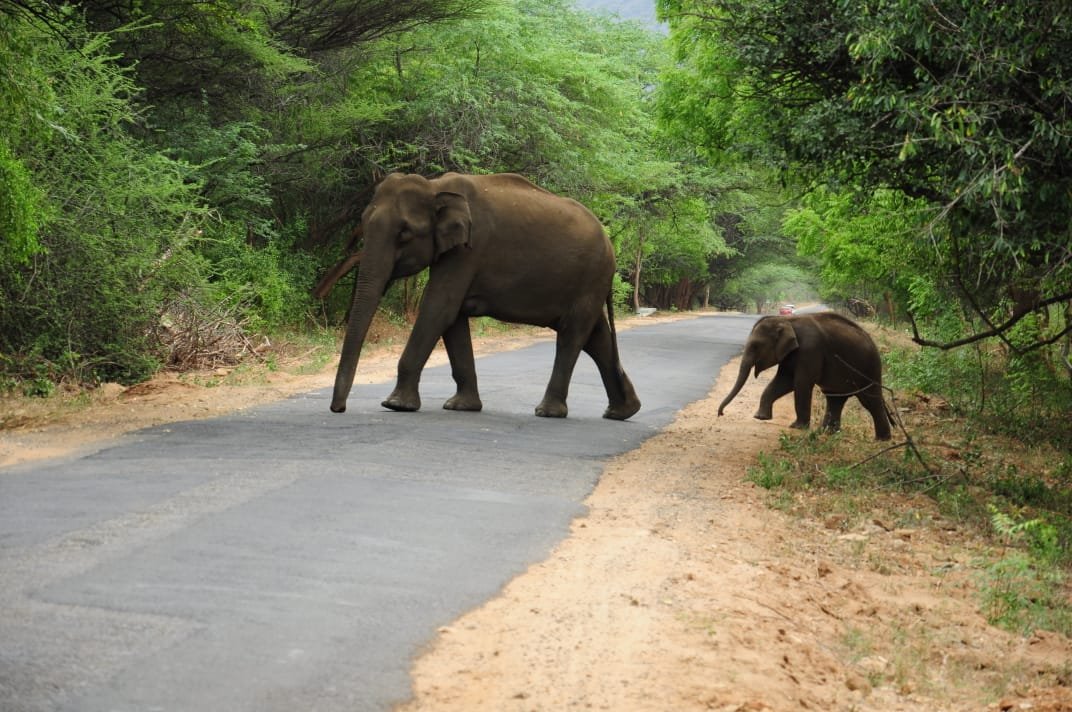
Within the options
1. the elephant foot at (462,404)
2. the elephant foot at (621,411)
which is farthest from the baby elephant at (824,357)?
the elephant foot at (462,404)

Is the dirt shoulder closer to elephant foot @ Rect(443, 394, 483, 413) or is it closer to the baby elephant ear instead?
elephant foot @ Rect(443, 394, 483, 413)

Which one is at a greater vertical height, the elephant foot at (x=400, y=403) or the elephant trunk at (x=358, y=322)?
the elephant trunk at (x=358, y=322)

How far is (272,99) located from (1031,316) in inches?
586

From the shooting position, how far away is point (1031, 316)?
16.5 meters

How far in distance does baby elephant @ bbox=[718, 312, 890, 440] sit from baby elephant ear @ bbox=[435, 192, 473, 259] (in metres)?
3.95

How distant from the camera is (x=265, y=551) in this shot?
20.8ft

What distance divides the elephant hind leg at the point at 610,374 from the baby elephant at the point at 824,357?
120cm

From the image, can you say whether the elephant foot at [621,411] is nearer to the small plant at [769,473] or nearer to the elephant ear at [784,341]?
the elephant ear at [784,341]

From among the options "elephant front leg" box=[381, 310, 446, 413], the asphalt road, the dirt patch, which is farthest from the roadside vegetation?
"elephant front leg" box=[381, 310, 446, 413]

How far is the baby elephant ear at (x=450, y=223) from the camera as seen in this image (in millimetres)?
12539

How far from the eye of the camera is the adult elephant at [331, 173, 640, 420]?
12.4 m

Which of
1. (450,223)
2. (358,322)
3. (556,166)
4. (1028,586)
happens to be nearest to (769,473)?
(1028,586)

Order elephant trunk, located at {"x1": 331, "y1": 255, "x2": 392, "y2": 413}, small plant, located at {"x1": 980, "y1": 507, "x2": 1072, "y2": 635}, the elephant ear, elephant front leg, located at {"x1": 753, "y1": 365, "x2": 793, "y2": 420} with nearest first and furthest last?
small plant, located at {"x1": 980, "y1": 507, "x2": 1072, "y2": 635}, elephant trunk, located at {"x1": 331, "y1": 255, "x2": 392, "y2": 413}, the elephant ear, elephant front leg, located at {"x1": 753, "y1": 365, "x2": 793, "y2": 420}

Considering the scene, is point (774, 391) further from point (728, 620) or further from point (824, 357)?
point (728, 620)
